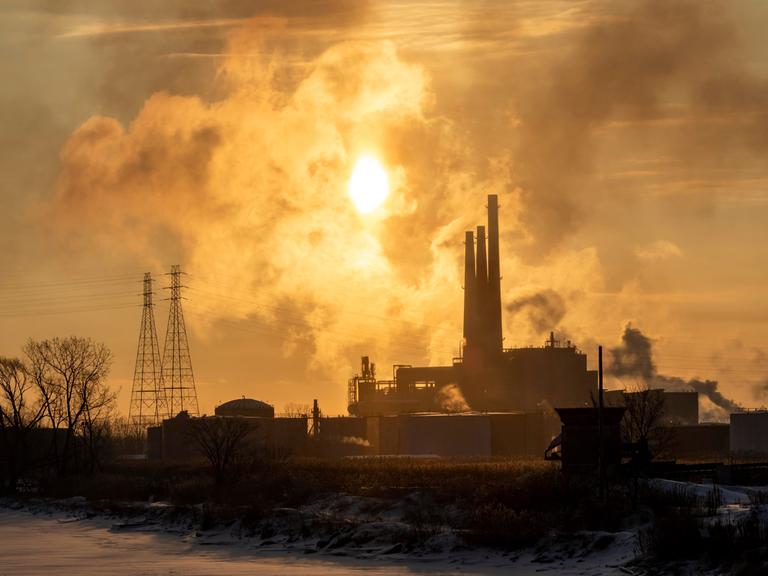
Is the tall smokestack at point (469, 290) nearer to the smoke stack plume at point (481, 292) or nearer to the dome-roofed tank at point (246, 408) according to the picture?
the smoke stack plume at point (481, 292)

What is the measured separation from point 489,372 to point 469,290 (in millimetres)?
7648

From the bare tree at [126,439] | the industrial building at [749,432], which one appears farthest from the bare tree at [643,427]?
the bare tree at [126,439]

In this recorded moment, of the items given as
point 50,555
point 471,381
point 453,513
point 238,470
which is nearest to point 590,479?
point 453,513

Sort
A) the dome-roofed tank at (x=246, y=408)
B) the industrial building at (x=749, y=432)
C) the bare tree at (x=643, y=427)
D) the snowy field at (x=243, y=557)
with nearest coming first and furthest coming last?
1. the snowy field at (x=243, y=557)
2. the bare tree at (x=643, y=427)
3. the industrial building at (x=749, y=432)
4. the dome-roofed tank at (x=246, y=408)

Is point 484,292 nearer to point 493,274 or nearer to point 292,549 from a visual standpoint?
point 493,274

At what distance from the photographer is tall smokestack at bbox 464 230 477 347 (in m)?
114

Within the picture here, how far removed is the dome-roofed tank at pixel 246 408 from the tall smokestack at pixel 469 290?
1916 cm

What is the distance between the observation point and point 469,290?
377 ft

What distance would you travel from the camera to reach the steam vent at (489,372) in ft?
373

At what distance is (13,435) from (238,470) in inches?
1107

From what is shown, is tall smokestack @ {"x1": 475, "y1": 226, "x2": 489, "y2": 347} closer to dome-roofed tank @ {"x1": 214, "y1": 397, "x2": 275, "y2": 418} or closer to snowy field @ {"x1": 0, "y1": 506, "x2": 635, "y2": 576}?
dome-roofed tank @ {"x1": 214, "y1": 397, "x2": 275, "y2": 418}

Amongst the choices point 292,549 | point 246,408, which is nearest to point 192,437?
point 246,408

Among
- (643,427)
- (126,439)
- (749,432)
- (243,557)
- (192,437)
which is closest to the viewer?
(243,557)

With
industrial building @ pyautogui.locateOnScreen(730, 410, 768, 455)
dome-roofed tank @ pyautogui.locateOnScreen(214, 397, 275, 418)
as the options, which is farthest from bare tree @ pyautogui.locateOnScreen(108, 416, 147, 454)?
industrial building @ pyautogui.locateOnScreen(730, 410, 768, 455)
